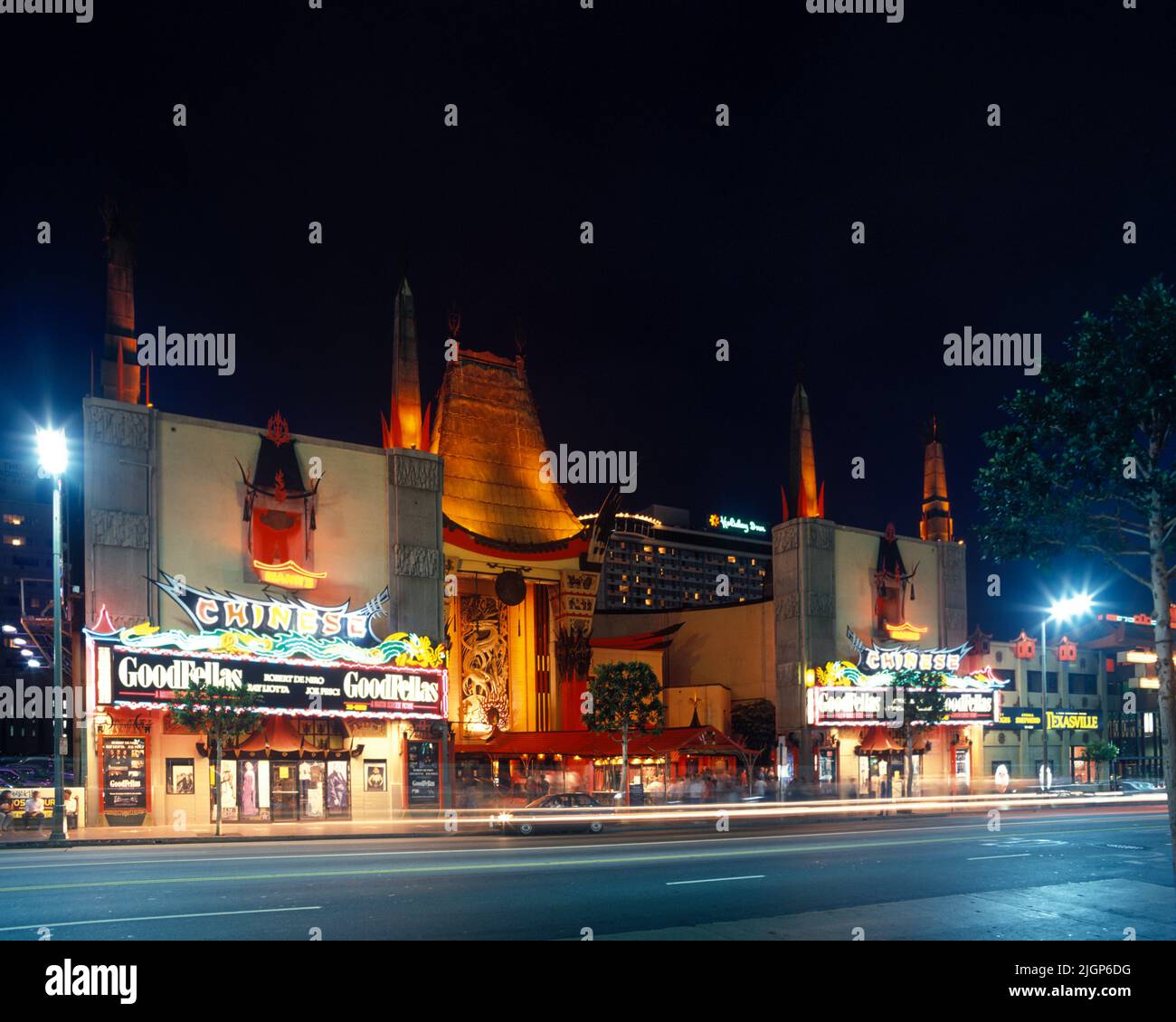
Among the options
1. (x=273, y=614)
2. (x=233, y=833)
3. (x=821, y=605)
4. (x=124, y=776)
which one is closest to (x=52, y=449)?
(x=233, y=833)

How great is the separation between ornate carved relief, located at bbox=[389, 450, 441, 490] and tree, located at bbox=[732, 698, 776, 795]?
993 inches

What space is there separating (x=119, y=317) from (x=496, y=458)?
27749 mm

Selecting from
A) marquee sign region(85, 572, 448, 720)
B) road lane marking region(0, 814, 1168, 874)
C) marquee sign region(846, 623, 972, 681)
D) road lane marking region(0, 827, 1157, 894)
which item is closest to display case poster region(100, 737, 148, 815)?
marquee sign region(85, 572, 448, 720)

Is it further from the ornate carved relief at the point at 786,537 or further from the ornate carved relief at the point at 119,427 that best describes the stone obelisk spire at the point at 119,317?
the ornate carved relief at the point at 786,537

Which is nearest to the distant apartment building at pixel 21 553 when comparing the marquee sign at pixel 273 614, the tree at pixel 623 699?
the marquee sign at pixel 273 614

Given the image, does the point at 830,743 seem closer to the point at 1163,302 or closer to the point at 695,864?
the point at 695,864

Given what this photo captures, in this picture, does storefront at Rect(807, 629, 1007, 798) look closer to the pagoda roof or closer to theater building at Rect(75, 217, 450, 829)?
the pagoda roof

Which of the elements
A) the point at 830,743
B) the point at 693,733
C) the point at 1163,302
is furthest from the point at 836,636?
the point at 1163,302

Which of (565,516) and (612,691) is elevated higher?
(565,516)

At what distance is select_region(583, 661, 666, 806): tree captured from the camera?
52.3 meters

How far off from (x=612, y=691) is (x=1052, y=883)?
34082 millimetres
